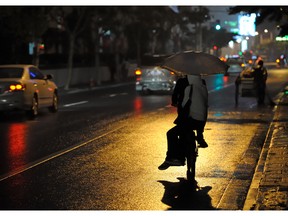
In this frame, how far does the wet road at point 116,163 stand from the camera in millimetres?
7402

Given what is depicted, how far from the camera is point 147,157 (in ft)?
34.7

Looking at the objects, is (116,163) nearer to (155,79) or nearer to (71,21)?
(155,79)

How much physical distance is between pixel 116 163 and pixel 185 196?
261cm

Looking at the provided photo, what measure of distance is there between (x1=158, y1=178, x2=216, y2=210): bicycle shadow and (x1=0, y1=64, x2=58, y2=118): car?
380 inches

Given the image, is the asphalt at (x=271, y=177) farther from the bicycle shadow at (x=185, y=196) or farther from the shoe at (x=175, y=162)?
the shoe at (x=175, y=162)

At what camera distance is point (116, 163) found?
10.0 metres

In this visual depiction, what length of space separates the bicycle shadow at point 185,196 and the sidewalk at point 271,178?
51 centimetres

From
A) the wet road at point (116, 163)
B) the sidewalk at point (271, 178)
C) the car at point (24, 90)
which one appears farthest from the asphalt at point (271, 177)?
the car at point (24, 90)

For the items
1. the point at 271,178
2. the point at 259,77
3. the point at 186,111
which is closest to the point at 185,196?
the point at 186,111

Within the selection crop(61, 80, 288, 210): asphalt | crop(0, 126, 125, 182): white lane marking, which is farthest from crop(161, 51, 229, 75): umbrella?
crop(0, 126, 125, 182): white lane marking

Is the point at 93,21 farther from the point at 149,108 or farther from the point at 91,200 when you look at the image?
the point at 91,200

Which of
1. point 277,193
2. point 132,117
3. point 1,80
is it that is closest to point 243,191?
point 277,193

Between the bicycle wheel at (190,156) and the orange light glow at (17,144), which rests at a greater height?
the bicycle wheel at (190,156)

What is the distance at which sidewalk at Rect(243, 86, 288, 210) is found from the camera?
696 centimetres
